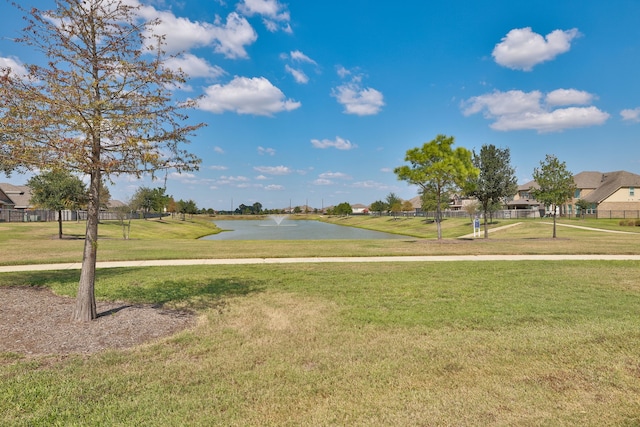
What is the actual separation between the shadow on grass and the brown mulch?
1.86 ft

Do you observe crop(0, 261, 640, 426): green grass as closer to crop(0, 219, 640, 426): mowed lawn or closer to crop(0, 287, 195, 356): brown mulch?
crop(0, 219, 640, 426): mowed lawn

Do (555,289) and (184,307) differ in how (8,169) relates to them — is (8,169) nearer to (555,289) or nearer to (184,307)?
(184,307)

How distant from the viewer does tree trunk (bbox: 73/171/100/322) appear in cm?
652

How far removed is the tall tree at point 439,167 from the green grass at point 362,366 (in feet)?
47.3

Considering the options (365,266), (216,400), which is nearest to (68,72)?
(216,400)

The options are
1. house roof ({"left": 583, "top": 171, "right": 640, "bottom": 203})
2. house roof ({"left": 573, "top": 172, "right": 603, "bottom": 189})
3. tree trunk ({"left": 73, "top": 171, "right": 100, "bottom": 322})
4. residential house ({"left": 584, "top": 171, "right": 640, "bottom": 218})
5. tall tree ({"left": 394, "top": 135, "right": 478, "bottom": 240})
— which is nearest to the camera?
tree trunk ({"left": 73, "top": 171, "right": 100, "bottom": 322})

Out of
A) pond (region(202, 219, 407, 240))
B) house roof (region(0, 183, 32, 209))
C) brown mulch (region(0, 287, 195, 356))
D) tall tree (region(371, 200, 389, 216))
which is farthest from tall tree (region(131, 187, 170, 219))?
tall tree (region(371, 200, 389, 216))

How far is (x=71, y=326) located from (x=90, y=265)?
107 centimetres

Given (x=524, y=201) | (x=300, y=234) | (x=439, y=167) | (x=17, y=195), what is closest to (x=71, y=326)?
(x=439, y=167)

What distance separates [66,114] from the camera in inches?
229

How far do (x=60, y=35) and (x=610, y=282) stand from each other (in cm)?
1334

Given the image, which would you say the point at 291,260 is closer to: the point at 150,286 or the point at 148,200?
the point at 150,286

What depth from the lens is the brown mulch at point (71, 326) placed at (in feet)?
18.1

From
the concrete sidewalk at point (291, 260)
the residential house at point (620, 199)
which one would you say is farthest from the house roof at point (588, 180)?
the concrete sidewalk at point (291, 260)
